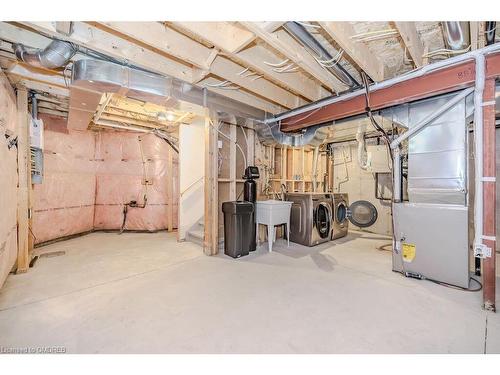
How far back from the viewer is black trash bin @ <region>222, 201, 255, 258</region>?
11.2 feet

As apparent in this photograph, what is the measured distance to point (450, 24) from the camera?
1798mm

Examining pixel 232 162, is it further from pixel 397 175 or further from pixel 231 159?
pixel 397 175

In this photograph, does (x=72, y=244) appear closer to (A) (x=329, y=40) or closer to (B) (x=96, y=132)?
(B) (x=96, y=132)

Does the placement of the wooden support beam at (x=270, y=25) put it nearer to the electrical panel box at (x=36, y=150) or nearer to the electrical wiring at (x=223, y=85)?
the electrical wiring at (x=223, y=85)

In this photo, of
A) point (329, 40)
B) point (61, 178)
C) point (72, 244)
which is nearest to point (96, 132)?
point (61, 178)

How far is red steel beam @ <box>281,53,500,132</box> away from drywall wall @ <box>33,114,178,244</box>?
397 cm

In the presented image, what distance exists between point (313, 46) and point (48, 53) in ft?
8.10

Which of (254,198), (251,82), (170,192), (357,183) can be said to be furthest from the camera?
(357,183)

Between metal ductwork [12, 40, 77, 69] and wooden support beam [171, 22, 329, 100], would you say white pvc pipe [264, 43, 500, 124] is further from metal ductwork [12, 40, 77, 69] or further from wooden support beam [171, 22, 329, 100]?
metal ductwork [12, 40, 77, 69]

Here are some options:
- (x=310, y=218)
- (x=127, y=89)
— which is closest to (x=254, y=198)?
(x=310, y=218)

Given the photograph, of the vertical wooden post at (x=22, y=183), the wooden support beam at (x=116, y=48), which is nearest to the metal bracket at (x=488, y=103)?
the wooden support beam at (x=116, y=48)

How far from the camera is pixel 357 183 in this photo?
19.1ft

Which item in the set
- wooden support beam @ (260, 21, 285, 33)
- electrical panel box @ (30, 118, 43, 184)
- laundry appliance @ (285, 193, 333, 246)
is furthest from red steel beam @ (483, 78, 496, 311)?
electrical panel box @ (30, 118, 43, 184)

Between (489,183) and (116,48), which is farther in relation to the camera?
(116,48)
